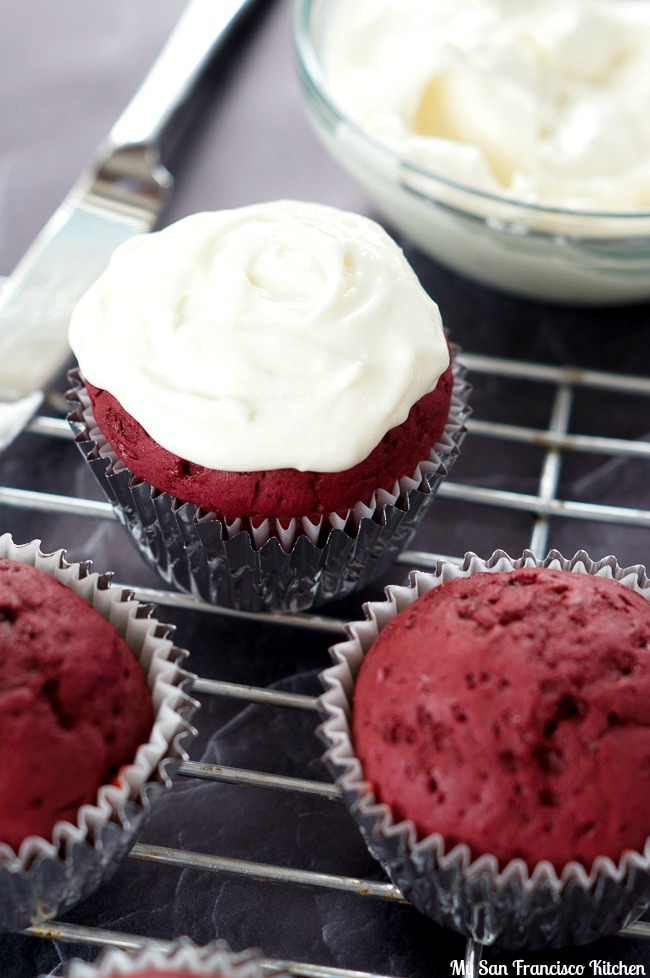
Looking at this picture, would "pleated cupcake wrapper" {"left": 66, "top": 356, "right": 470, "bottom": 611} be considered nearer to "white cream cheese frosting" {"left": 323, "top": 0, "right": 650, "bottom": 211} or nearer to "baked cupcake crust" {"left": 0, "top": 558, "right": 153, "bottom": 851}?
"baked cupcake crust" {"left": 0, "top": 558, "right": 153, "bottom": 851}

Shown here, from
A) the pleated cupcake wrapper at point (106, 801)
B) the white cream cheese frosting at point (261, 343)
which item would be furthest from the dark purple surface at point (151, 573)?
the white cream cheese frosting at point (261, 343)

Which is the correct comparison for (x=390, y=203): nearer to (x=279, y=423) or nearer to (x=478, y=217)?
(x=478, y=217)

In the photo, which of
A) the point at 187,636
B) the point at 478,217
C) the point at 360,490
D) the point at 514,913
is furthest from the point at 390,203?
the point at 514,913

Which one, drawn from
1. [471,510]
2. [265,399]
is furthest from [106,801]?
[471,510]

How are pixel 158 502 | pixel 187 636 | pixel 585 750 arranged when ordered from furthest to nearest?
A: pixel 187 636
pixel 158 502
pixel 585 750

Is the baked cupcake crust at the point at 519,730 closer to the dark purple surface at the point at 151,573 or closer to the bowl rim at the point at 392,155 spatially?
the dark purple surface at the point at 151,573

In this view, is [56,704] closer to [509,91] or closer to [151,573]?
[151,573]
